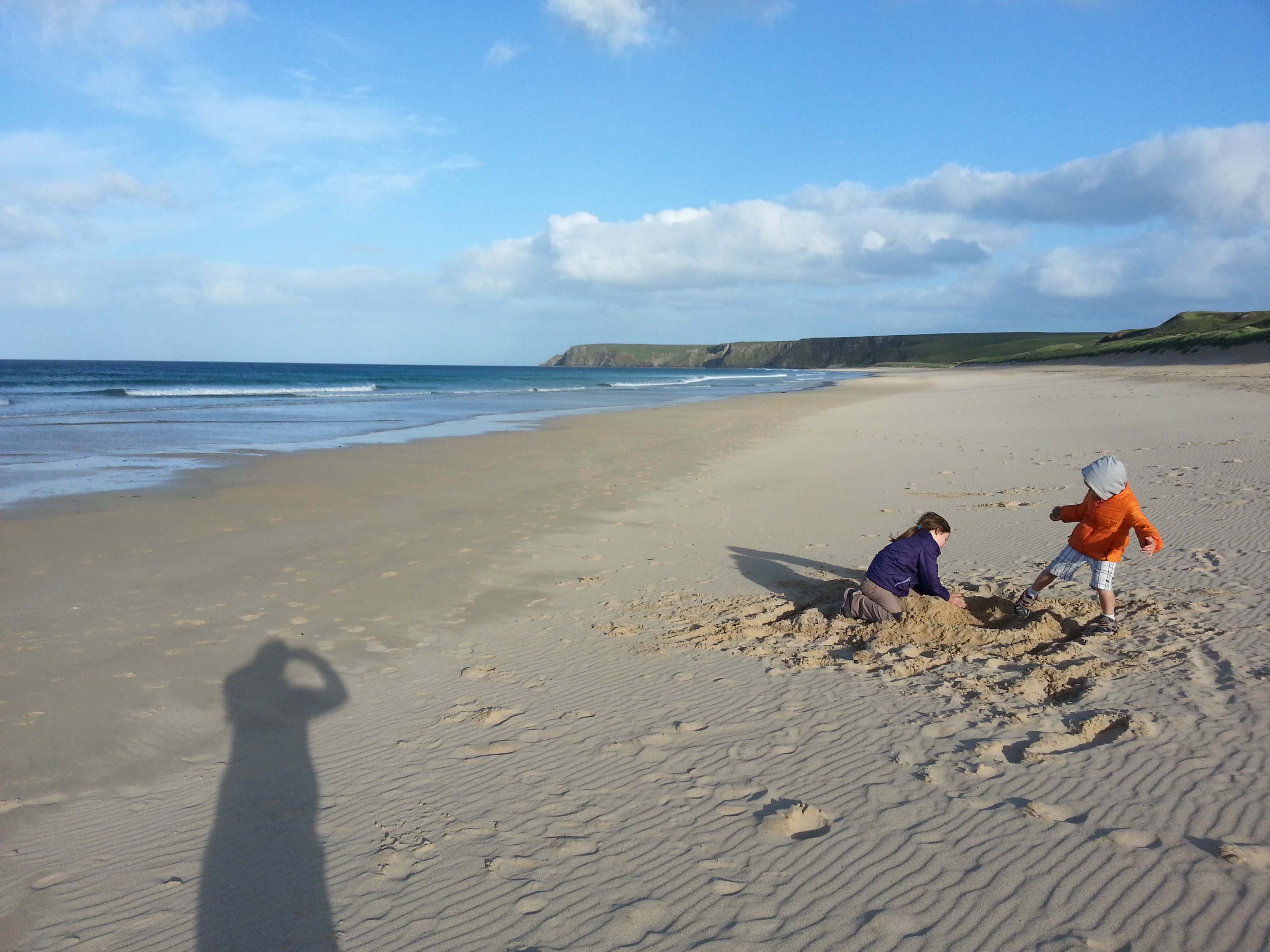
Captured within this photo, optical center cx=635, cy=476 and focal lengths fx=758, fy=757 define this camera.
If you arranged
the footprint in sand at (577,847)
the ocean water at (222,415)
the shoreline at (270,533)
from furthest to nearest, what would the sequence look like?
1. the ocean water at (222,415)
2. the shoreline at (270,533)
3. the footprint in sand at (577,847)

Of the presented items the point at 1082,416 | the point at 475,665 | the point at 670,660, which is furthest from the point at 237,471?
the point at 1082,416

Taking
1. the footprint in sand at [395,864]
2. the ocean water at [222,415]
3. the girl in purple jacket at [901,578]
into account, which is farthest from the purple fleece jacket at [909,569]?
the ocean water at [222,415]

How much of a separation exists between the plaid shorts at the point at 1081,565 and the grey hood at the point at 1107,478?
0.49 m

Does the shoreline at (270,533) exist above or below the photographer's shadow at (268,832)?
above

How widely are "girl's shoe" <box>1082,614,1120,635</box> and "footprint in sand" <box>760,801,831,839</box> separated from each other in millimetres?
3079

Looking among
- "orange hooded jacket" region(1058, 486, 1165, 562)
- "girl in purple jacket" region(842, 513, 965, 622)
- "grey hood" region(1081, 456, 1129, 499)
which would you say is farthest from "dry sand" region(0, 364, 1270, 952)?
"grey hood" region(1081, 456, 1129, 499)

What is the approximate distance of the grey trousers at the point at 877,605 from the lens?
582 centimetres

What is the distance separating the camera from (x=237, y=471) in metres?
14.4

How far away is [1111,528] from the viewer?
565 cm

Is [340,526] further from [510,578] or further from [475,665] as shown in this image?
[475,665]

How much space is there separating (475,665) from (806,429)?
56.9 feet

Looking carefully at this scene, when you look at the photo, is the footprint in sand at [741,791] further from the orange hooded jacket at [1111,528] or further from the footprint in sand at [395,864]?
the orange hooded jacket at [1111,528]

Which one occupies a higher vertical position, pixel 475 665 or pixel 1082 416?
pixel 1082 416

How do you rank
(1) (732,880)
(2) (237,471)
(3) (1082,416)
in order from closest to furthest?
(1) (732,880) < (2) (237,471) < (3) (1082,416)
